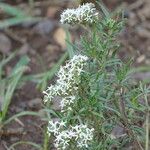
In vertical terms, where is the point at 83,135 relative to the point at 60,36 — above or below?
below

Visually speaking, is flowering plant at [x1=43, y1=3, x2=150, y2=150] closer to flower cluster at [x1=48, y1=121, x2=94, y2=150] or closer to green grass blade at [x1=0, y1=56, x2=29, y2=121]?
flower cluster at [x1=48, y1=121, x2=94, y2=150]

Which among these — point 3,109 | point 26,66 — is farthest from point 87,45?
point 26,66

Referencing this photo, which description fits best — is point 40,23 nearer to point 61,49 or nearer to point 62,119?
point 61,49

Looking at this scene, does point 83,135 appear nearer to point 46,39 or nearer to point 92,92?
point 92,92

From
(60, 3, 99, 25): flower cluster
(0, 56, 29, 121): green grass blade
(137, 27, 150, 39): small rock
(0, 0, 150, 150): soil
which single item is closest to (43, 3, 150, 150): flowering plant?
(60, 3, 99, 25): flower cluster

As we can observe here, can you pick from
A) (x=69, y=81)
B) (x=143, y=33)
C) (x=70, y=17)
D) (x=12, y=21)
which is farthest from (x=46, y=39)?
(x=69, y=81)

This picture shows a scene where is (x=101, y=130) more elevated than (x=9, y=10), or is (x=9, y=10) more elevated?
(x=9, y=10)

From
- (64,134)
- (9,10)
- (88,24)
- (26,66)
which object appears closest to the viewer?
(64,134)
